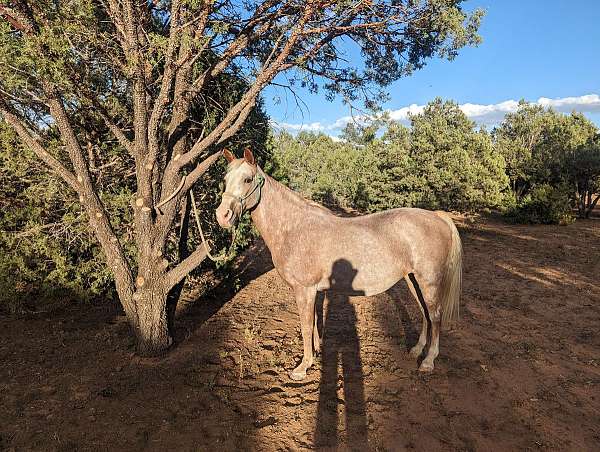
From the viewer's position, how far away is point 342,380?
4.38 m

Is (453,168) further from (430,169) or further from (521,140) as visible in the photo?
(521,140)

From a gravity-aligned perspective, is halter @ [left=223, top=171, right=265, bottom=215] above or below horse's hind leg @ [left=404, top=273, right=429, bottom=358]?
above

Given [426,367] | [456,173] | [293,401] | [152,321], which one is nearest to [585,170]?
[456,173]

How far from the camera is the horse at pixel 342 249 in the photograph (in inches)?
170

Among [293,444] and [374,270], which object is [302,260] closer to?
[374,270]

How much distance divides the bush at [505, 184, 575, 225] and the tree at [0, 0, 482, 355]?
720 inches

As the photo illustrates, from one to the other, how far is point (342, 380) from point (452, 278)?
221 centimetres

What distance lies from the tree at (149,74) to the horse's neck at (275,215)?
902 mm

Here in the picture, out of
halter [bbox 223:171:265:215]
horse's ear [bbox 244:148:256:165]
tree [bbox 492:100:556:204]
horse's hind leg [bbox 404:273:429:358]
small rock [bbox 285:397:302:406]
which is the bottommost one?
small rock [bbox 285:397:302:406]

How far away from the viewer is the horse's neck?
14.5 ft

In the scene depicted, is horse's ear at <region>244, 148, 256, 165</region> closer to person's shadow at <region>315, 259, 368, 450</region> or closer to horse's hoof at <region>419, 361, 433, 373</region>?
person's shadow at <region>315, 259, 368, 450</region>

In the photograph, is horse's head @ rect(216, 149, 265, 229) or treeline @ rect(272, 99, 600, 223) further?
treeline @ rect(272, 99, 600, 223)

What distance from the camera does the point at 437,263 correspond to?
4.54 m

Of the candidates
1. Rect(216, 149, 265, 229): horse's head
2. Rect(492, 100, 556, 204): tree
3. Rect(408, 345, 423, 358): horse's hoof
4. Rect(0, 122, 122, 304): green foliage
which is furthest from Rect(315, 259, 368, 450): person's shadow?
Rect(492, 100, 556, 204): tree
